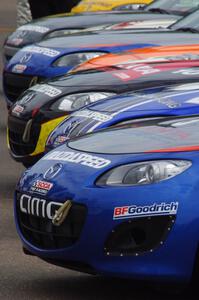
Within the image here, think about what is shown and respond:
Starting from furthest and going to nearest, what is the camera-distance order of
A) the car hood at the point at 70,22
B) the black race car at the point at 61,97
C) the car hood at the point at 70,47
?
the car hood at the point at 70,22 → the car hood at the point at 70,47 → the black race car at the point at 61,97

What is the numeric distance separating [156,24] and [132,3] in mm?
4311

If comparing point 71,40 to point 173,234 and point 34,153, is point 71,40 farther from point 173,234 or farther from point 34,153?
point 173,234

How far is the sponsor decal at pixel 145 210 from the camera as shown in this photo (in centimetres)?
488

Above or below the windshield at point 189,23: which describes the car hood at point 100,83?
above

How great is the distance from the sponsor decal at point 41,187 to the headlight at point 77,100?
9.32ft

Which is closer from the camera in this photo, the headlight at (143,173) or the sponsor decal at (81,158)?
the headlight at (143,173)

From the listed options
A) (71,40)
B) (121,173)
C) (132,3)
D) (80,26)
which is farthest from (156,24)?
(121,173)

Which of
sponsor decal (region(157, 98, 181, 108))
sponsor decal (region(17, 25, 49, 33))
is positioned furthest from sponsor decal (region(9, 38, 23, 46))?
sponsor decal (region(157, 98, 181, 108))

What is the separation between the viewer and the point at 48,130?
8.11 m

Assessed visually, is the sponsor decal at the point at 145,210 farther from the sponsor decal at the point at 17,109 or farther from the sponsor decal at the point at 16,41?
the sponsor decal at the point at 16,41

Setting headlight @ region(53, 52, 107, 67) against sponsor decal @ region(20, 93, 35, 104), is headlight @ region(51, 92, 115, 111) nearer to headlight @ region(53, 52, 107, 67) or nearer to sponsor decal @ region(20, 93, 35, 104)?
sponsor decal @ region(20, 93, 35, 104)

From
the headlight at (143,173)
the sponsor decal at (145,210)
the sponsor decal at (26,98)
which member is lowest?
the sponsor decal at (26,98)

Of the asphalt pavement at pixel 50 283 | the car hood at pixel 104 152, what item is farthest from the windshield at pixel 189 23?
the car hood at pixel 104 152

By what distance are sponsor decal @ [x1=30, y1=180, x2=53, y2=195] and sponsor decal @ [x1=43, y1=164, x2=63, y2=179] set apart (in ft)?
0.12
